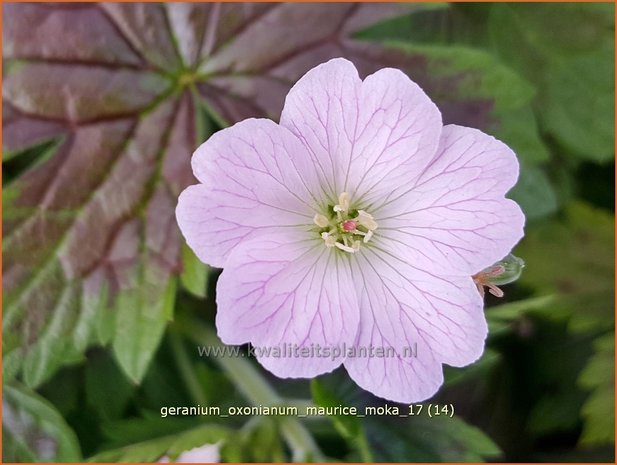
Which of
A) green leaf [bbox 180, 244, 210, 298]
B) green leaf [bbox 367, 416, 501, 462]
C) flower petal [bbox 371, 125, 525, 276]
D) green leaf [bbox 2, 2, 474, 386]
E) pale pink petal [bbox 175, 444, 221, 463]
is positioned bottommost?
pale pink petal [bbox 175, 444, 221, 463]

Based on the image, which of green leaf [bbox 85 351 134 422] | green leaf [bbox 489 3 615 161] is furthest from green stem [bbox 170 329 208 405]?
green leaf [bbox 489 3 615 161]

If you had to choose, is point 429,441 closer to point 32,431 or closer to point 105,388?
point 105,388

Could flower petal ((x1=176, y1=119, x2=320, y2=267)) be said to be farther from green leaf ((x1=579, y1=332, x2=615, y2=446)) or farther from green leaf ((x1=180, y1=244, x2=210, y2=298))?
green leaf ((x1=579, y1=332, x2=615, y2=446))

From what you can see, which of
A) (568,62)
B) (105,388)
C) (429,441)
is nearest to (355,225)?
(429,441)

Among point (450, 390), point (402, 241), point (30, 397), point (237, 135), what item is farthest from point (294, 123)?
point (450, 390)

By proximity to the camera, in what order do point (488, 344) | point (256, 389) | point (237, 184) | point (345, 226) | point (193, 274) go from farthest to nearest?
point (488, 344) → point (256, 389) → point (193, 274) → point (345, 226) → point (237, 184)
